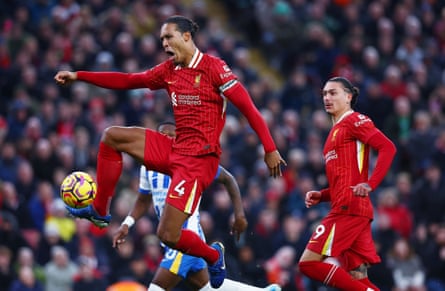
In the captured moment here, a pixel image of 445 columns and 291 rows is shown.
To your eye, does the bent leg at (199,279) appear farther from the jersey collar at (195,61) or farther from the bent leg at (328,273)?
the jersey collar at (195,61)

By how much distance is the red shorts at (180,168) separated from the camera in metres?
10.7

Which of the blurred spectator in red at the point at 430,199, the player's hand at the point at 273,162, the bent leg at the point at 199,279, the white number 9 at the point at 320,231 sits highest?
the blurred spectator in red at the point at 430,199

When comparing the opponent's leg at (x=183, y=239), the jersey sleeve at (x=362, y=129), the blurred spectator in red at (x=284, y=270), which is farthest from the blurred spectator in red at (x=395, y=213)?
the opponent's leg at (x=183, y=239)

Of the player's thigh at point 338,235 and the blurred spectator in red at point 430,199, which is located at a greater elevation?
the blurred spectator in red at point 430,199

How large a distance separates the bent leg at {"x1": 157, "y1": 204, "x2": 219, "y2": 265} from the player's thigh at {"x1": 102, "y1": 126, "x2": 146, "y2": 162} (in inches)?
24.3

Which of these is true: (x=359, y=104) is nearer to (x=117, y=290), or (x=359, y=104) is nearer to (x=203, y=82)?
(x=117, y=290)

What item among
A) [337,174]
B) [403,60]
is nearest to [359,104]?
[403,60]

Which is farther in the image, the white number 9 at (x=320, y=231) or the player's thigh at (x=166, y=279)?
the player's thigh at (x=166, y=279)

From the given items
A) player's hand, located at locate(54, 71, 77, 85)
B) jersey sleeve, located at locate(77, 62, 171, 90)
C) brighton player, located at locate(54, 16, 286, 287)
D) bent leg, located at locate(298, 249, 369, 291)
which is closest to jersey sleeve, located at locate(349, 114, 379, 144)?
brighton player, located at locate(54, 16, 286, 287)

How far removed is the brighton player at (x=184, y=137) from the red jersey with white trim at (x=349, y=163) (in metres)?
0.84

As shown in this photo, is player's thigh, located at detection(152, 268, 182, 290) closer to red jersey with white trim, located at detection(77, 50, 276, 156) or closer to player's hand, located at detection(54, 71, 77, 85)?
red jersey with white trim, located at detection(77, 50, 276, 156)

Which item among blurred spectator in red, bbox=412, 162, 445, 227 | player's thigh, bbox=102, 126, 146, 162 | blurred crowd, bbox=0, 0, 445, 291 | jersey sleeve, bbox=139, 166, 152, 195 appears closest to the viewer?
player's thigh, bbox=102, 126, 146, 162

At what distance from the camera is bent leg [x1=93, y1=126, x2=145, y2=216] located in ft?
35.8

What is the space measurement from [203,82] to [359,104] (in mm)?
9716
